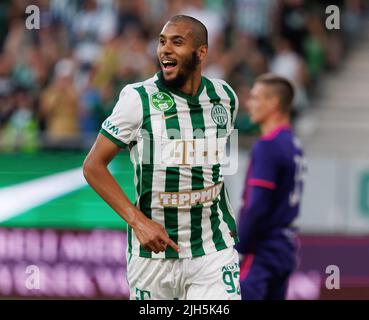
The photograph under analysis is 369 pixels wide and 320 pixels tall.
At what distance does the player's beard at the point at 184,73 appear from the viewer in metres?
5.85

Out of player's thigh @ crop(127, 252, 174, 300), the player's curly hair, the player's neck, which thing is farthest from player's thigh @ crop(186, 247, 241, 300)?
the player's curly hair

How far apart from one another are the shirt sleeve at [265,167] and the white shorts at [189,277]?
1399 mm

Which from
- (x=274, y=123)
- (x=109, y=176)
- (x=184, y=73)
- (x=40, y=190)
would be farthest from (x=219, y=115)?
(x=40, y=190)

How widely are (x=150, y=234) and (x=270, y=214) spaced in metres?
1.94

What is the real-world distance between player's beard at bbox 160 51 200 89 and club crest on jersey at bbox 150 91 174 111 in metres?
0.06

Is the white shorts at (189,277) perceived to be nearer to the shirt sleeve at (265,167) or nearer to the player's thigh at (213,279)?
the player's thigh at (213,279)

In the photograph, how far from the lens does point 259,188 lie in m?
7.34

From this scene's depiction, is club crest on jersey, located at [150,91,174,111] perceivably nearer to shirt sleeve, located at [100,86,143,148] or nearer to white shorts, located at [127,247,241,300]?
shirt sleeve, located at [100,86,143,148]

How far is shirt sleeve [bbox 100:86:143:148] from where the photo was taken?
574 centimetres

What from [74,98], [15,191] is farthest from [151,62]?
[15,191]

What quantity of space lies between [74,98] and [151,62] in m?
1.10

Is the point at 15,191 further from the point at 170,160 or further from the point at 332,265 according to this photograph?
the point at 170,160

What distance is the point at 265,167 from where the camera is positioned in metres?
7.37

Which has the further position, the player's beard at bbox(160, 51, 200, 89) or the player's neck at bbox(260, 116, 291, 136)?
the player's neck at bbox(260, 116, 291, 136)
